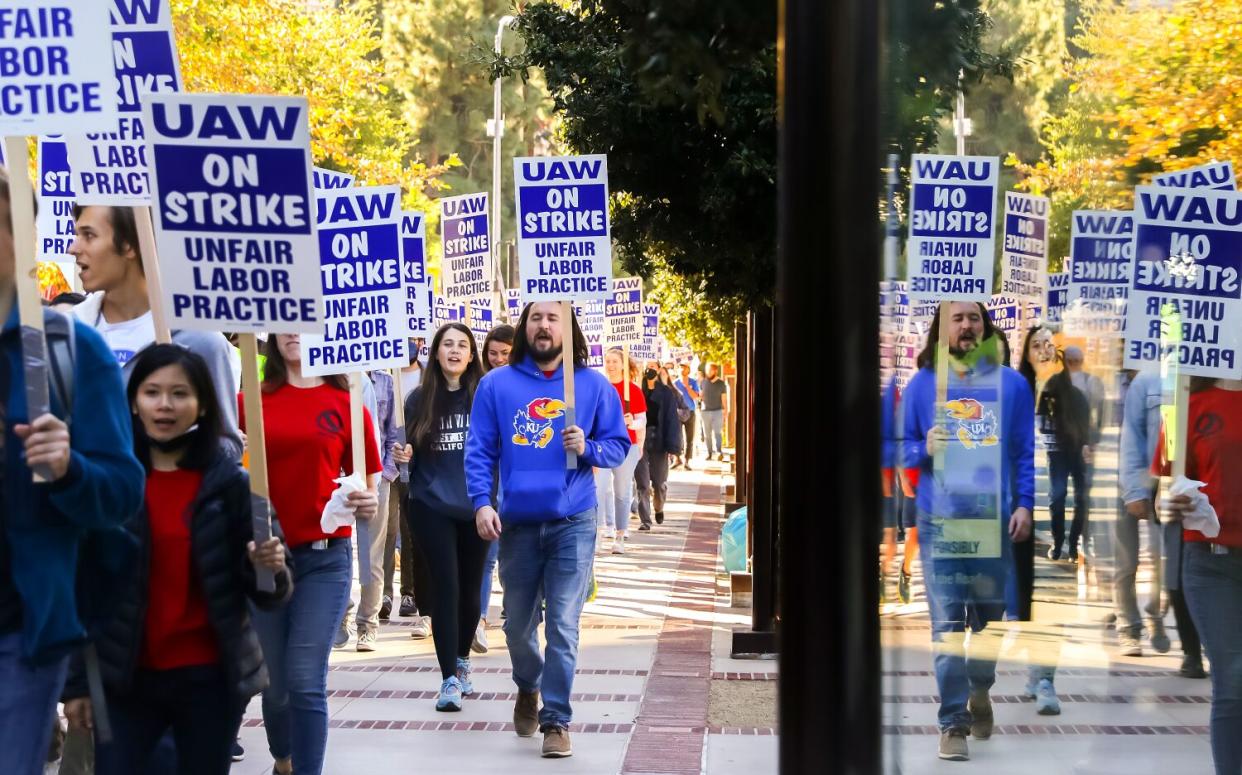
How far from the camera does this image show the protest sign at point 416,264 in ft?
40.7

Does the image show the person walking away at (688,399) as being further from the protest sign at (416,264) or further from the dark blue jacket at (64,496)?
the dark blue jacket at (64,496)

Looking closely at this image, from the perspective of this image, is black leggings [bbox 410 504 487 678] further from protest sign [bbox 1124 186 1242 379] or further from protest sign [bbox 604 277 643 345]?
protest sign [bbox 604 277 643 345]

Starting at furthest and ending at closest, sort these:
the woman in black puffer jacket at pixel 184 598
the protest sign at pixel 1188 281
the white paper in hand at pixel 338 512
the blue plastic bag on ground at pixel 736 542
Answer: the blue plastic bag on ground at pixel 736 542, the white paper in hand at pixel 338 512, the woman in black puffer jacket at pixel 184 598, the protest sign at pixel 1188 281

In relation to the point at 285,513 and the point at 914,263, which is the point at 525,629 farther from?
the point at 914,263

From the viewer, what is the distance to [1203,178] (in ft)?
13.6

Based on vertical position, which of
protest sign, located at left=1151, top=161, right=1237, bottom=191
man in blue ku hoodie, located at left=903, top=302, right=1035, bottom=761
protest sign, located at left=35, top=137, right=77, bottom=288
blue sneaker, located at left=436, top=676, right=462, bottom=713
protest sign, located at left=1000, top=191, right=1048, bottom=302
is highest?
protest sign, located at left=35, top=137, right=77, bottom=288

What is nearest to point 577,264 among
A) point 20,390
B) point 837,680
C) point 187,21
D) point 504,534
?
point 504,534

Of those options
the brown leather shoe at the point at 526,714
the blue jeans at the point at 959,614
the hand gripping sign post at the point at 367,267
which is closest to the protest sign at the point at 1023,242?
the blue jeans at the point at 959,614

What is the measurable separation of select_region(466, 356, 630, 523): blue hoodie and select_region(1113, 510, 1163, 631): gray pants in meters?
3.74

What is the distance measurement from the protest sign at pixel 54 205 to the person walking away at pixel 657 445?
42.9 ft

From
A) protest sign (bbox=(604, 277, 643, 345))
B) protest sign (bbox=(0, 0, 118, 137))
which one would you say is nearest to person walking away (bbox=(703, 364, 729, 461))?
protest sign (bbox=(604, 277, 643, 345))

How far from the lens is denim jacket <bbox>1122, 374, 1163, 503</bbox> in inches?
163

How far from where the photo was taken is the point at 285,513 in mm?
6215

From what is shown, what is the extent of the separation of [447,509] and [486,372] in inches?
85.8
